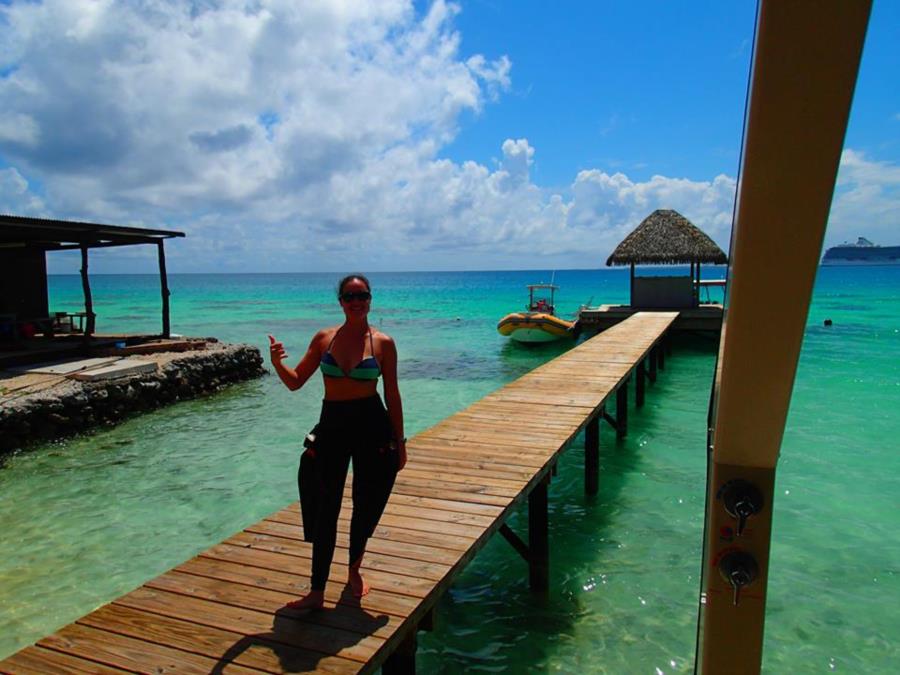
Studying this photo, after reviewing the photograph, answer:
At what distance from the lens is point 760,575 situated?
70.2 inches

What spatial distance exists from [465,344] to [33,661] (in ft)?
78.8

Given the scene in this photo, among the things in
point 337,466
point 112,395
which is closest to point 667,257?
point 112,395

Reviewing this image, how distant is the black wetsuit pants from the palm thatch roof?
1982cm

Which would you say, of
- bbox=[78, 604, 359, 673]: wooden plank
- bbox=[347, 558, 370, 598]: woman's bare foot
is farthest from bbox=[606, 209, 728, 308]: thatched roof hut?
bbox=[78, 604, 359, 673]: wooden plank

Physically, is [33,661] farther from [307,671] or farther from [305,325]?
[305,325]

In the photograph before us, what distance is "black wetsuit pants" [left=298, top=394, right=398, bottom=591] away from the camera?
10.2 feet

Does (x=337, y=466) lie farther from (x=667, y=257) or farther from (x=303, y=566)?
(x=667, y=257)

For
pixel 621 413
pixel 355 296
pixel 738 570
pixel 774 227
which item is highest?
pixel 774 227

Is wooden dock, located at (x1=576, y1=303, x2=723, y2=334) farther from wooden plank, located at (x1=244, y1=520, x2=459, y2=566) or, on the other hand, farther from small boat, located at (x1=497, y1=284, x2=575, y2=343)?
wooden plank, located at (x1=244, y1=520, x2=459, y2=566)

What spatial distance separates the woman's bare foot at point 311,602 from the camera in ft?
10.2

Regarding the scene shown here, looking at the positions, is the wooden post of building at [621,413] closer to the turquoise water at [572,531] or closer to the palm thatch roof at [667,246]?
the turquoise water at [572,531]

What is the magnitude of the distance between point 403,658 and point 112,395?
10.3m

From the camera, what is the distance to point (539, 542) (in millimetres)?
5484

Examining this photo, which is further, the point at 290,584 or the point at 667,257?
the point at 667,257
